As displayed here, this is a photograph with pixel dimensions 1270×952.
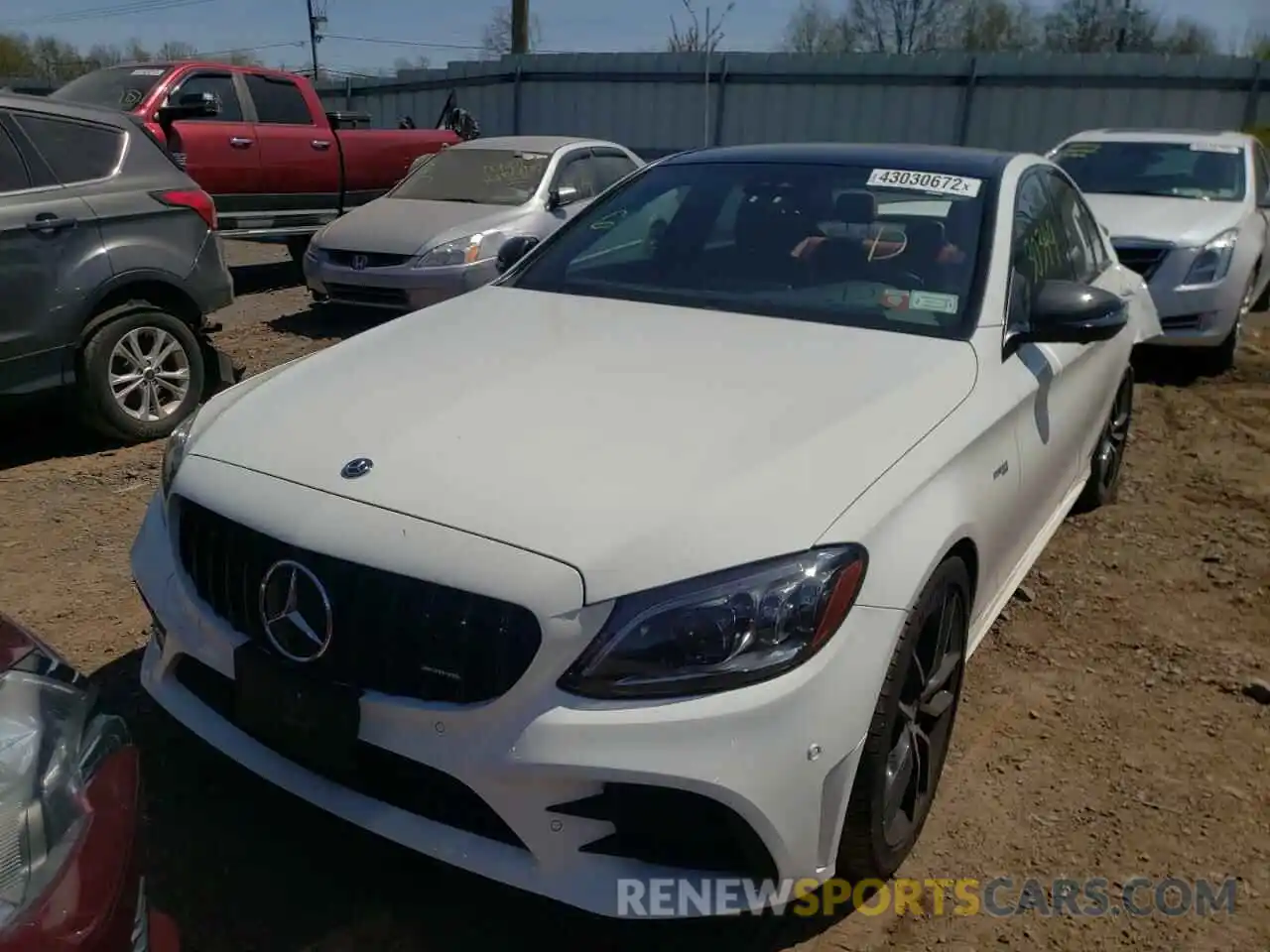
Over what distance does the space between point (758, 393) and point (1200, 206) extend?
6744 millimetres

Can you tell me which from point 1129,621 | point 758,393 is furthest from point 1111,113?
point 758,393

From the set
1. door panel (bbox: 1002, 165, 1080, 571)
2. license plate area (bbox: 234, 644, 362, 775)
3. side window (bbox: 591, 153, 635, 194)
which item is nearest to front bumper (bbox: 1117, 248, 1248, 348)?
door panel (bbox: 1002, 165, 1080, 571)

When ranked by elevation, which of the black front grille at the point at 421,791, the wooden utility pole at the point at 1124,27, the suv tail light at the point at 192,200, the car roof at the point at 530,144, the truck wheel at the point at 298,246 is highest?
the wooden utility pole at the point at 1124,27

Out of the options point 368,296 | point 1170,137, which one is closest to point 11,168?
point 368,296

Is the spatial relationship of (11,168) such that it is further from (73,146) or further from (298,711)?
(298,711)

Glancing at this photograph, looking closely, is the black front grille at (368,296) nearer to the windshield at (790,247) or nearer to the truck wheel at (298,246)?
the truck wheel at (298,246)

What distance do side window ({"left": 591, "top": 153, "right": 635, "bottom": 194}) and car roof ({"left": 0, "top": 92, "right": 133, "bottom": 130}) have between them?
184 inches

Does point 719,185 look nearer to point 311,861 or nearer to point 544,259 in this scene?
point 544,259

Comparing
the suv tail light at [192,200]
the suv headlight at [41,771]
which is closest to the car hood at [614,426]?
the suv headlight at [41,771]

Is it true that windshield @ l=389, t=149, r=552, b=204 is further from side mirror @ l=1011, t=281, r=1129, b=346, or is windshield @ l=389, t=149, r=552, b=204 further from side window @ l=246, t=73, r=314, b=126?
side mirror @ l=1011, t=281, r=1129, b=346

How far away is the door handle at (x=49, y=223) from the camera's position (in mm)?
4957

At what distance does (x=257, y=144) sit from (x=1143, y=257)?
7531mm

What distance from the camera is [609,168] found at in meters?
9.91

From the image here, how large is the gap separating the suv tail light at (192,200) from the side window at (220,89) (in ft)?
15.0
